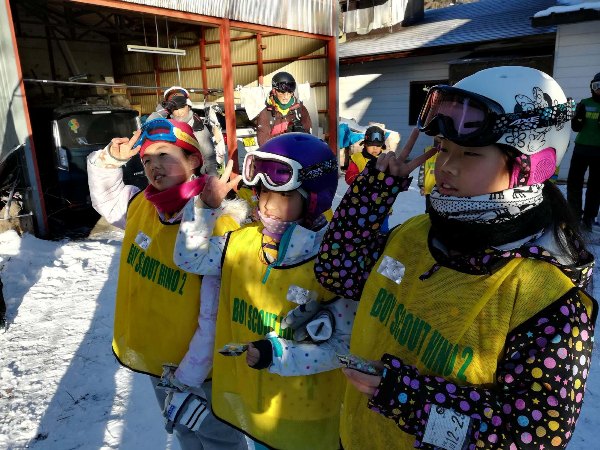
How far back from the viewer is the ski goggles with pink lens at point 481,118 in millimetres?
1248

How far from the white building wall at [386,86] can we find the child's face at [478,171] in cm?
1421

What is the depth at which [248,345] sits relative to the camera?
5.55 feet

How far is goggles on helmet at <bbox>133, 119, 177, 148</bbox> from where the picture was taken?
2.32 meters

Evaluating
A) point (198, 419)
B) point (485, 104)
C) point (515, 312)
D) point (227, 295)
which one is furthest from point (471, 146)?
point (198, 419)

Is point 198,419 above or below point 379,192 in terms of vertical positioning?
below

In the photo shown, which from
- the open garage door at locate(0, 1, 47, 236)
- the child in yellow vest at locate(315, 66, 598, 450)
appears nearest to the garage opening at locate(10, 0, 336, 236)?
the open garage door at locate(0, 1, 47, 236)

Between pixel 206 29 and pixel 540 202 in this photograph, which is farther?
pixel 206 29

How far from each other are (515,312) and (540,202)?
0.35m

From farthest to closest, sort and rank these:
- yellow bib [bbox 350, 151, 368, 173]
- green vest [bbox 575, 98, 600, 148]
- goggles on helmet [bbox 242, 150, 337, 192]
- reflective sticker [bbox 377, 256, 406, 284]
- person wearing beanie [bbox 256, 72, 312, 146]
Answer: green vest [bbox 575, 98, 600, 148], person wearing beanie [bbox 256, 72, 312, 146], yellow bib [bbox 350, 151, 368, 173], goggles on helmet [bbox 242, 150, 337, 192], reflective sticker [bbox 377, 256, 406, 284]

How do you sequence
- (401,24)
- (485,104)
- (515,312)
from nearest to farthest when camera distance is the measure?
(515,312), (485,104), (401,24)

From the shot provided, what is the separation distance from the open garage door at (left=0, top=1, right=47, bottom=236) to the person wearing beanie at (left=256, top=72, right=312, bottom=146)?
3511mm

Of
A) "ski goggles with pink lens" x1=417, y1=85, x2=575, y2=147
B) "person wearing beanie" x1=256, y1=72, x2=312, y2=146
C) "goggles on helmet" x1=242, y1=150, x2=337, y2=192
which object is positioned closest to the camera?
"ski goggles with pink lens" x1=417, y1=85, x2=575, y2=147

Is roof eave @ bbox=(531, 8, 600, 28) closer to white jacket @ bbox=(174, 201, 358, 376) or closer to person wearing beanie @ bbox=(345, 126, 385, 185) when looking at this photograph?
person wearing beanie @ bbox=(345, 126, 385, 185)

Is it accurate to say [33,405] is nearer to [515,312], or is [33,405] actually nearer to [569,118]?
[515,312]
